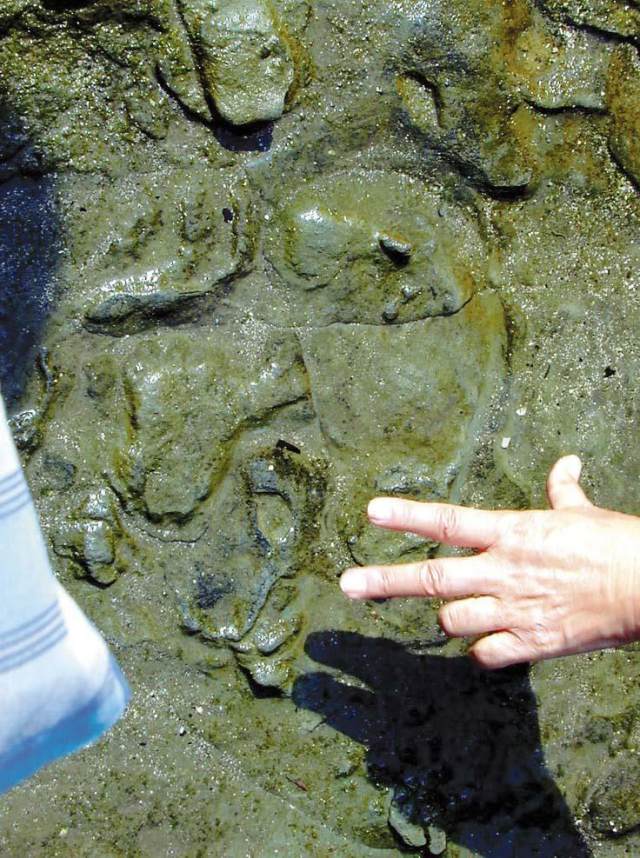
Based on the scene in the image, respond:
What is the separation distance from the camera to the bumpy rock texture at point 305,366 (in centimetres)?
196

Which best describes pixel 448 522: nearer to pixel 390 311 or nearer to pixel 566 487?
pixel 566 487

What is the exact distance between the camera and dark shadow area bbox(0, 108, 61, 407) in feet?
6.35

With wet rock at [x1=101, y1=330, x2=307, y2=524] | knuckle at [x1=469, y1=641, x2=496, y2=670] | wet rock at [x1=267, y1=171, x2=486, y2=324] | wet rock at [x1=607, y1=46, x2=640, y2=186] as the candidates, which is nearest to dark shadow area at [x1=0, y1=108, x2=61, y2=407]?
wet rock at [x1=101, y1=330, x2=307, y2=524]

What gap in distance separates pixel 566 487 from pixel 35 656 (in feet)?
3.18

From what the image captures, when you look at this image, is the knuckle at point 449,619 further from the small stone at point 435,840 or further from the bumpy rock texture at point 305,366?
the small stone at point 435,840

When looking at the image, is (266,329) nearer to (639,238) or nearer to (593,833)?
(639,238)

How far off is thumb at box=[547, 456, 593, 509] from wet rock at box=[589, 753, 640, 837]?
2.70ft

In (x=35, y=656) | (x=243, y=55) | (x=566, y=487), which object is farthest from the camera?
(x=243, y=55)

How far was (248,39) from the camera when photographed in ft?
6.24

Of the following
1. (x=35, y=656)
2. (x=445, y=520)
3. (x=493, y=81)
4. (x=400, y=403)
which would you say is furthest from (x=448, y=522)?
(x=493, y=81)

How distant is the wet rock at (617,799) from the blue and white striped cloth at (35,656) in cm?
128

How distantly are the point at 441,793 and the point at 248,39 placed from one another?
166cm

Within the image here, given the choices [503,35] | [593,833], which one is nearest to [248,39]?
[503,35]

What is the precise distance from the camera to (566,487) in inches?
71.1
